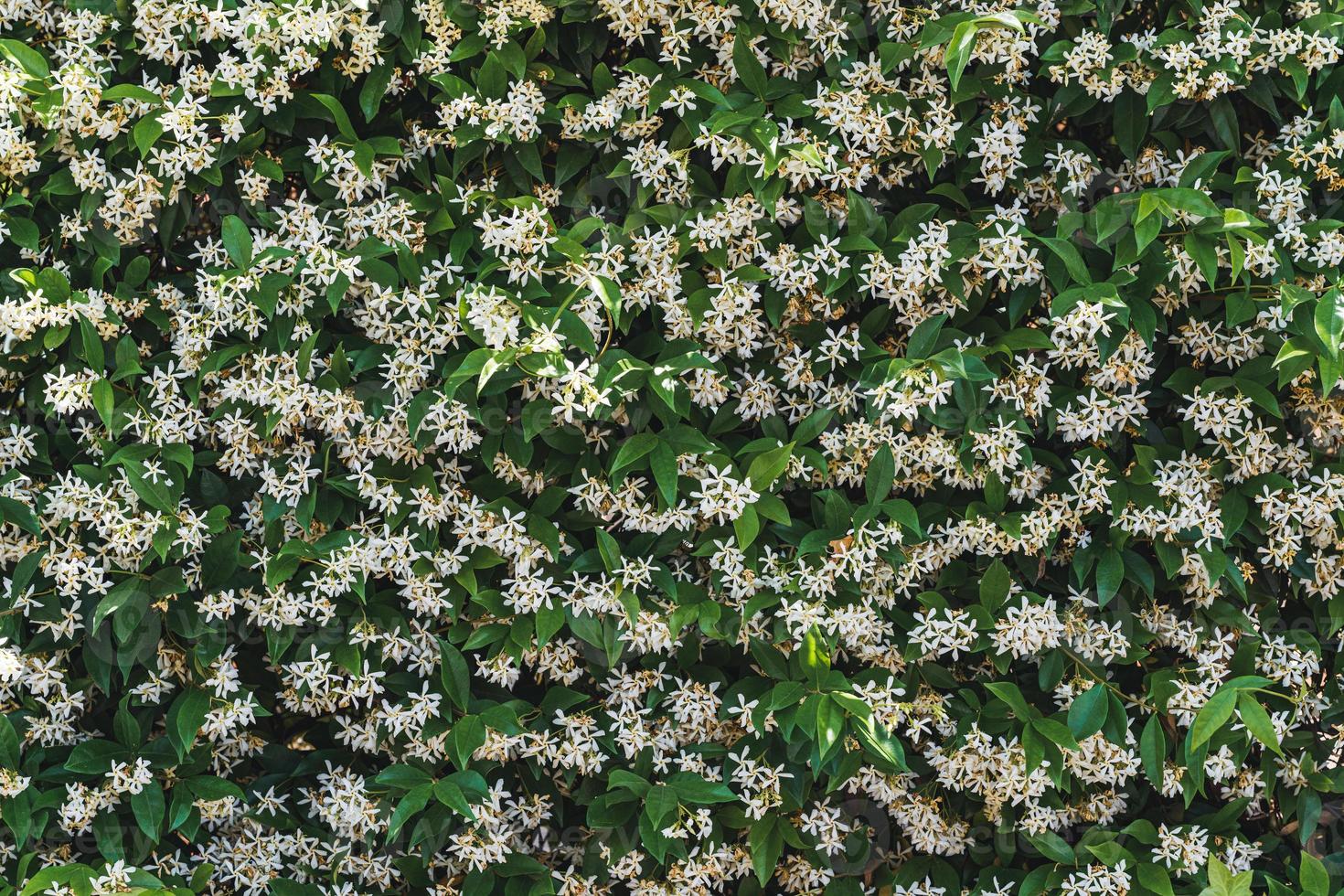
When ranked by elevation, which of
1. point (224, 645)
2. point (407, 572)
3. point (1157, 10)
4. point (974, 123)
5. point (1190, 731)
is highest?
point (1157, 10)

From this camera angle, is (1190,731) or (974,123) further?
(974,123)

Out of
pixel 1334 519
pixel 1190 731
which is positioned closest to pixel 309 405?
pixel 1190 731

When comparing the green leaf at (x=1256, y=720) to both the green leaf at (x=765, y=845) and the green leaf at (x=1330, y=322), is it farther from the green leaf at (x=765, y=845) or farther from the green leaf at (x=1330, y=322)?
the green leaf at (x=765, y=845)

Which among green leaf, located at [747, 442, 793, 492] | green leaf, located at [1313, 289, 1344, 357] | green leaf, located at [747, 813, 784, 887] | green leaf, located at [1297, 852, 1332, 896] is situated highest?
green leaf, located at [1313, 289, 1344, 357]

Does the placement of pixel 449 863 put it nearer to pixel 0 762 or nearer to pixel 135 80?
pixel 0 762

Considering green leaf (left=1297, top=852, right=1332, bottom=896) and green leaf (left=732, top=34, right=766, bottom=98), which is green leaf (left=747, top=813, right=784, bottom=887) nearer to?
green leaf (left=1297, top=852, right=1332, bottom=896)

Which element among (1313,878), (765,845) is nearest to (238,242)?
(765,845)

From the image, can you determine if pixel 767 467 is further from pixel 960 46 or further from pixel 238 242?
pixel 238 242

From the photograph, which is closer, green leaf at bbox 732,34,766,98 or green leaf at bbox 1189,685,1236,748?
green leaf at bbox 1189,685,1236,748

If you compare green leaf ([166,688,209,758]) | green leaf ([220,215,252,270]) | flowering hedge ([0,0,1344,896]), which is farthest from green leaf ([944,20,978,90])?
green leaf ([166,688,209,758])
